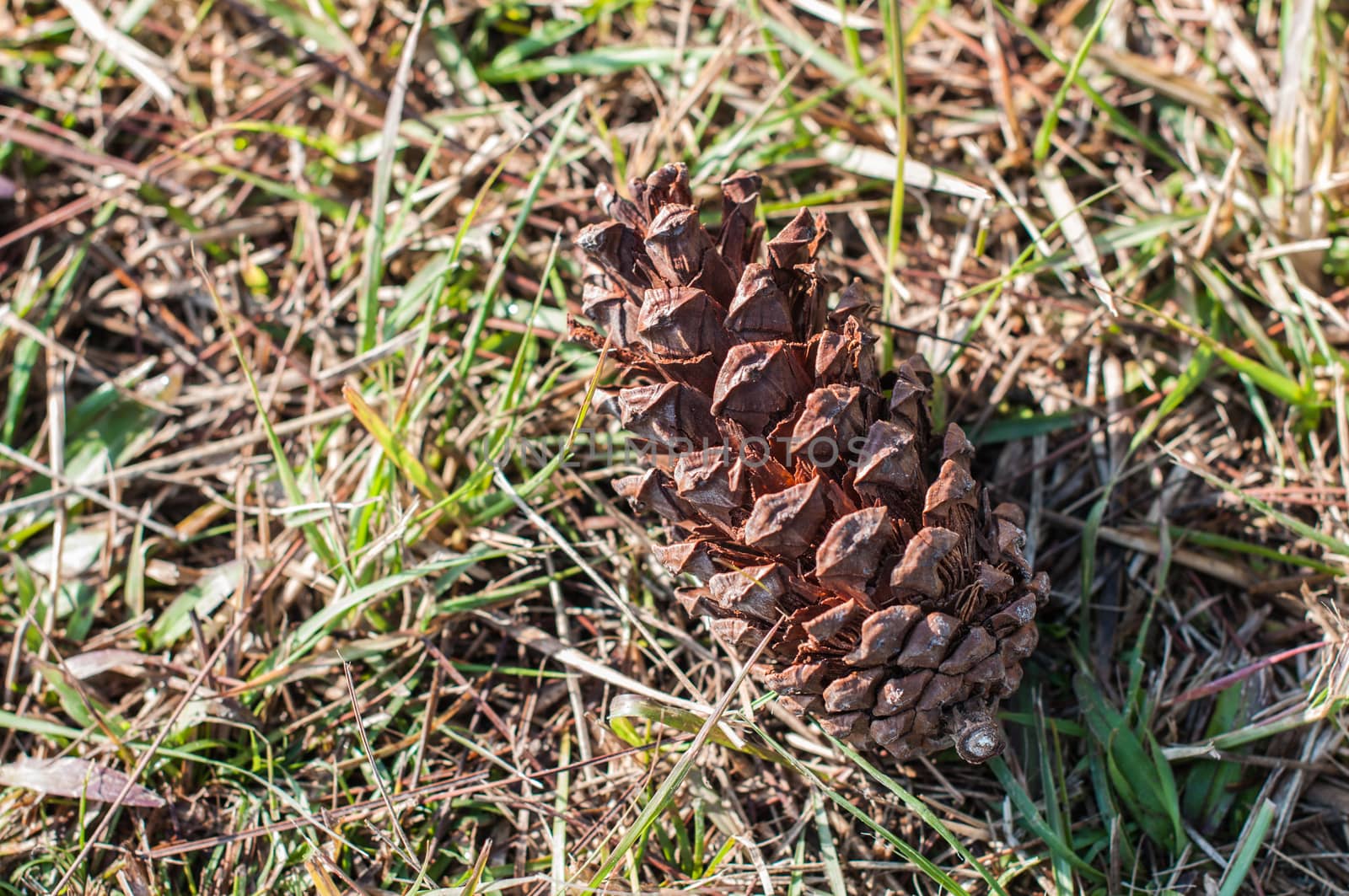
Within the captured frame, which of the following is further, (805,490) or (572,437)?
(572,437)

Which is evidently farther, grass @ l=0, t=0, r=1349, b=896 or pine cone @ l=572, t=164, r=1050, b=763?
grass @ l=0, t=0, r=1349, b=896

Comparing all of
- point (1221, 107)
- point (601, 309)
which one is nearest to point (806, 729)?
point (601, 309)

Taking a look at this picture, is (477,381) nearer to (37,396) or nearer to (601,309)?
(601,309)

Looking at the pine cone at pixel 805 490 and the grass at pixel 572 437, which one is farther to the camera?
the grass at pixel 572 437
